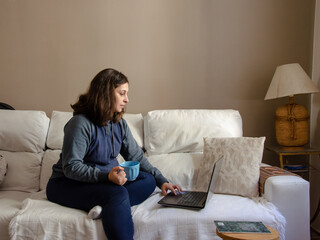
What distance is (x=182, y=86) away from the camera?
2482mm

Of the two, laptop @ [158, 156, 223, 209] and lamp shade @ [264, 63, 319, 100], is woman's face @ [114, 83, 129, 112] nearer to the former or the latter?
laptop @ [158, 156, 223, 209]

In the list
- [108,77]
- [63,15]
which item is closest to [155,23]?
[63,15]

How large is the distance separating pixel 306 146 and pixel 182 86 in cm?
108

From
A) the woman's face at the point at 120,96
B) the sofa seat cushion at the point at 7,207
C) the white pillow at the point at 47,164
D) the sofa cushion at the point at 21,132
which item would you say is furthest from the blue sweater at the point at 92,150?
the sofa cushion at the point at 21,132

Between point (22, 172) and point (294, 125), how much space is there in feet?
6.14

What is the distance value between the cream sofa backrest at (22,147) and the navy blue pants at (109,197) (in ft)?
1.57

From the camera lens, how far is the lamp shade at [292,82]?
82.7 inches

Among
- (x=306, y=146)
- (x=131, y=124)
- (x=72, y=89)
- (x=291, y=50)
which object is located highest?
(x=291, y=50)

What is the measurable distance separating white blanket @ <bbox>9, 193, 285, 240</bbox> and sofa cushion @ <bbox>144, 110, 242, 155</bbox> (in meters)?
0.66

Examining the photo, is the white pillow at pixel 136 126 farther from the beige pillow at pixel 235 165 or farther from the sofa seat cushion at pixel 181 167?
the beige pillow at pixel 235 165

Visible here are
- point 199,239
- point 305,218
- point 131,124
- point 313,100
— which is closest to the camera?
point 199,239

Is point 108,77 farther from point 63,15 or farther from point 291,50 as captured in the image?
point 291,50

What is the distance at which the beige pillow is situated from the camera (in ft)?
5.62

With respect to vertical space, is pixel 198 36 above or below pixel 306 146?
above
